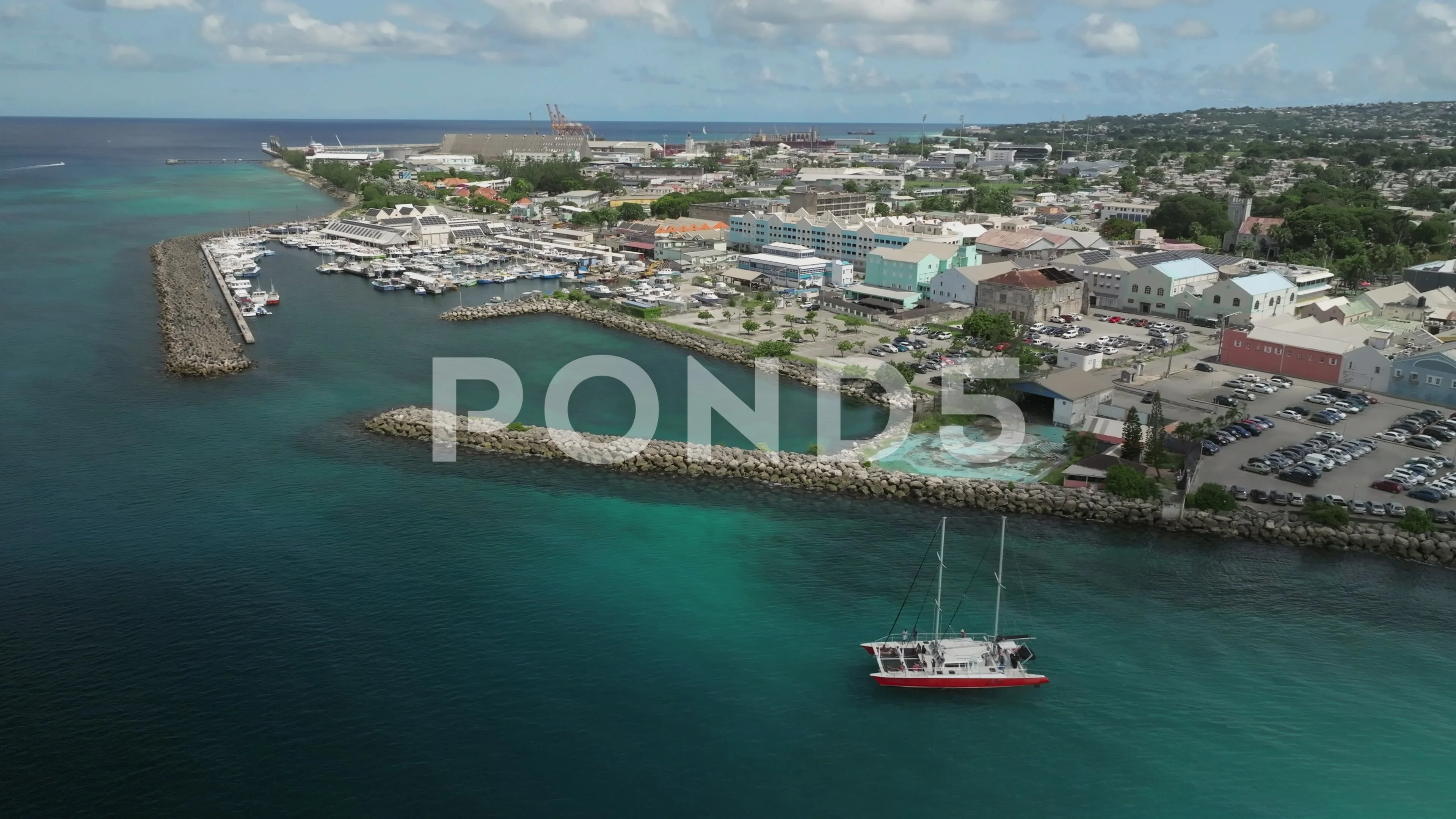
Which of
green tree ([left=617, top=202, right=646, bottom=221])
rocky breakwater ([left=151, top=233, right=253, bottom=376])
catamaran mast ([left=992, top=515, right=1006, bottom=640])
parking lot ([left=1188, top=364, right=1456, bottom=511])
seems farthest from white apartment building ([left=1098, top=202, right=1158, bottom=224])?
rocky breakwater ([left=151, top=233, right=253, bottom=376])

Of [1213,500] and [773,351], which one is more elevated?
[773,351]

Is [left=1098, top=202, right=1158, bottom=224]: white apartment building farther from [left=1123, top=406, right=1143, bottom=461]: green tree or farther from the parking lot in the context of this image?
[left=1123, top=406, right=1143, bottom=461]: green tree

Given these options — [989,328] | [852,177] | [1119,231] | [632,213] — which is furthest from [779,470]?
[852,177]

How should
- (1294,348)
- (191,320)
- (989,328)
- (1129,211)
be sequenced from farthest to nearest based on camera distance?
(1129,211) < (191,320) < (989,328) < (1294,348)

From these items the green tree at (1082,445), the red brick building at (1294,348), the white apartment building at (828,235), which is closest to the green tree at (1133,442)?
the green tree at (1082,445)

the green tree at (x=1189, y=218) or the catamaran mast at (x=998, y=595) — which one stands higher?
the green tree at (x=1189, y=218)

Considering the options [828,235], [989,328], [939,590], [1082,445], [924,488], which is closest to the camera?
[939,590]

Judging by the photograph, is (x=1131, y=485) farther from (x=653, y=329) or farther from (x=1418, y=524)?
(x=653, y=329)

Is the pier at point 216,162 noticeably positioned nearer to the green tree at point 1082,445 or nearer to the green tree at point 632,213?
the green tree at point 632,213
